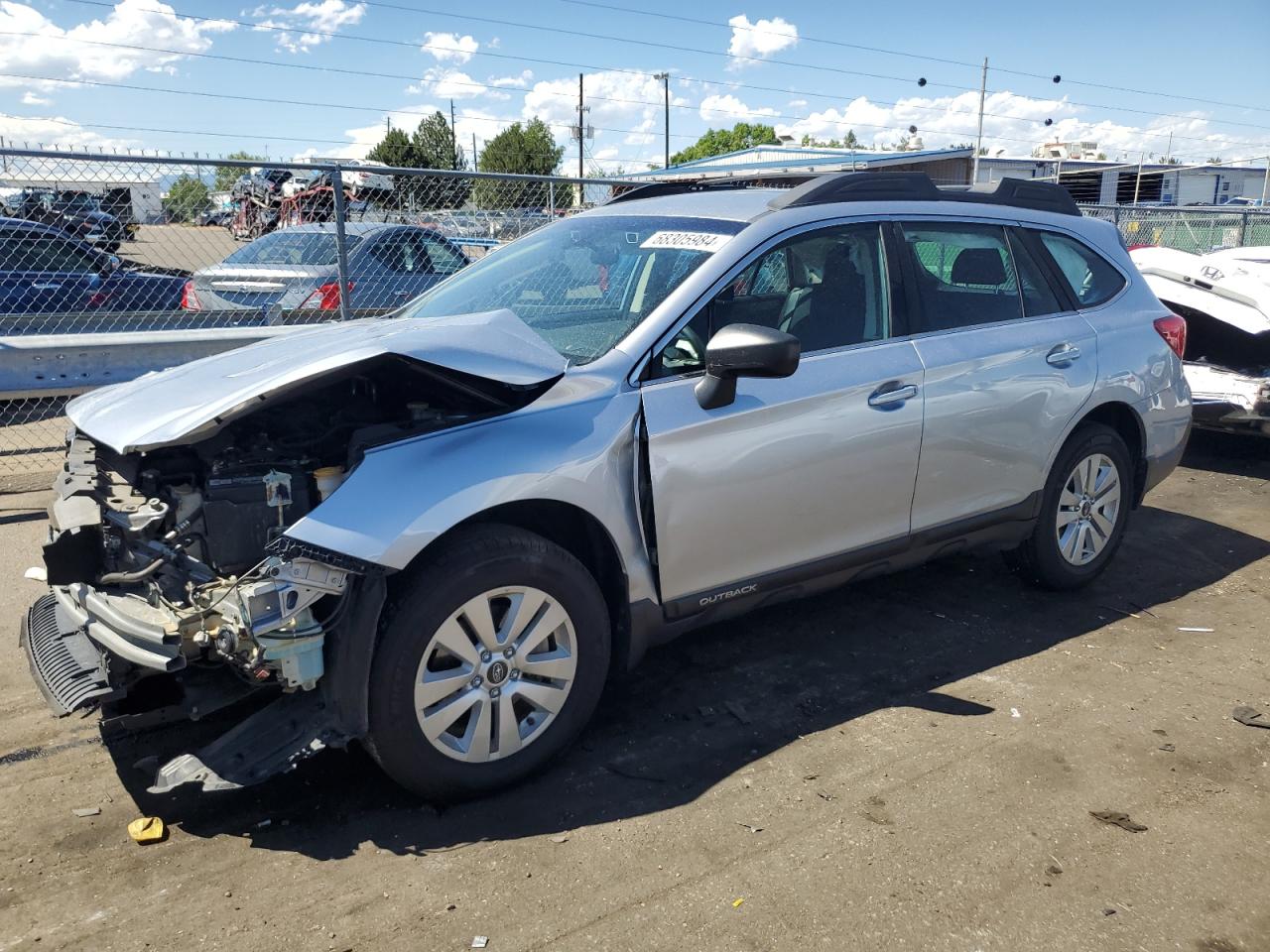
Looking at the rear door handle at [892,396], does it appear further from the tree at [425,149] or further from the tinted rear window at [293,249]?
the tree at [425,149]

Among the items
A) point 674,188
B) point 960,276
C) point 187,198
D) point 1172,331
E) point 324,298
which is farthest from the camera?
point 324,298

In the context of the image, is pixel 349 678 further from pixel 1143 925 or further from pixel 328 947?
pixel 1143 925

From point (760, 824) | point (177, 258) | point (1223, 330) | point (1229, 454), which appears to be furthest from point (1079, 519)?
point (177, 258)

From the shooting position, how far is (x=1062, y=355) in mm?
4590

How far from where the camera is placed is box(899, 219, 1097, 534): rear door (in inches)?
164

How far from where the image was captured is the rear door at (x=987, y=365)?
4156 millimetres

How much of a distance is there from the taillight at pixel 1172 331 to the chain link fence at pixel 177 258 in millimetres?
3501

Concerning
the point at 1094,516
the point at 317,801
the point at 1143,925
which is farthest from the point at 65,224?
the point at 1143,925

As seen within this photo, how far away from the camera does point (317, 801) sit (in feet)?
10.5

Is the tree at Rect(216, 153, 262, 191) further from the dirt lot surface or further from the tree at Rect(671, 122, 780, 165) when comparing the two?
the tree at Rect(671, 122, 780, 165)

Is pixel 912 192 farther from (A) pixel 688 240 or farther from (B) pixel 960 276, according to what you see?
(A) pixel 688 240

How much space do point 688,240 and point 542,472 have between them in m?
1.26

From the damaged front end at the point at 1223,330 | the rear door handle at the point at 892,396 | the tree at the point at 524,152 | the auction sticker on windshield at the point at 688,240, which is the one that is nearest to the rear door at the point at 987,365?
the rear door handle at the point at 892,396

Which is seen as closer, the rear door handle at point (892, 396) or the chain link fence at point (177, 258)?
the rear door handle at point (892, 396)
